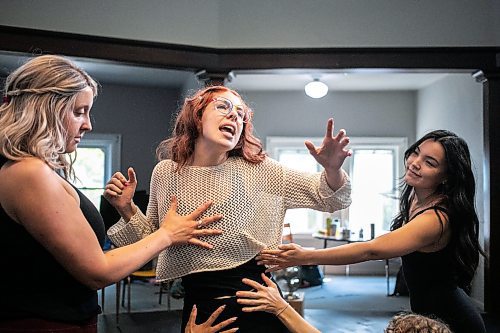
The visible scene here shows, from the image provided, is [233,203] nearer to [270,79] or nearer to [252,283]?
[252,283]

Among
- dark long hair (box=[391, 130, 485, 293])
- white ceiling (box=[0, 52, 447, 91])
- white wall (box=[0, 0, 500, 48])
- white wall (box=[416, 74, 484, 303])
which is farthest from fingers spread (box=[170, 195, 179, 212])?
white ceiling (box=[0, 52, 447, 91])

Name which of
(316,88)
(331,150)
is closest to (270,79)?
(316,88)

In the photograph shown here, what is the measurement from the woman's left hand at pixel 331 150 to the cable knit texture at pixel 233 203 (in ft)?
0.22

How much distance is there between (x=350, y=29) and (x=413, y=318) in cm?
312

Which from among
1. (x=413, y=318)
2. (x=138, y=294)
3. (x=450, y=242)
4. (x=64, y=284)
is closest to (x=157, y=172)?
(x=64, y=284)

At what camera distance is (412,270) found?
1.79 metres

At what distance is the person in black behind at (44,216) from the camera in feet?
3.64

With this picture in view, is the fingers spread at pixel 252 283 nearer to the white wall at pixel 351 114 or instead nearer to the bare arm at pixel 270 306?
the bare arm at pixel 270 306

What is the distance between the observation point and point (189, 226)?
55.4 inches

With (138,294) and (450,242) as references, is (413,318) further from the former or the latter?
(138,294)

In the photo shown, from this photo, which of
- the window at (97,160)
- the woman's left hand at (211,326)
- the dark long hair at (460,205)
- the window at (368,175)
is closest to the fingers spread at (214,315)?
the woman's left hand at (211,326)

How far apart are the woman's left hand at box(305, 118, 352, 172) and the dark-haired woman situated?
0.34 metres

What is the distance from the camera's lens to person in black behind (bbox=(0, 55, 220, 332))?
1.11 m

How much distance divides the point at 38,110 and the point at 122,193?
0.49 metres
